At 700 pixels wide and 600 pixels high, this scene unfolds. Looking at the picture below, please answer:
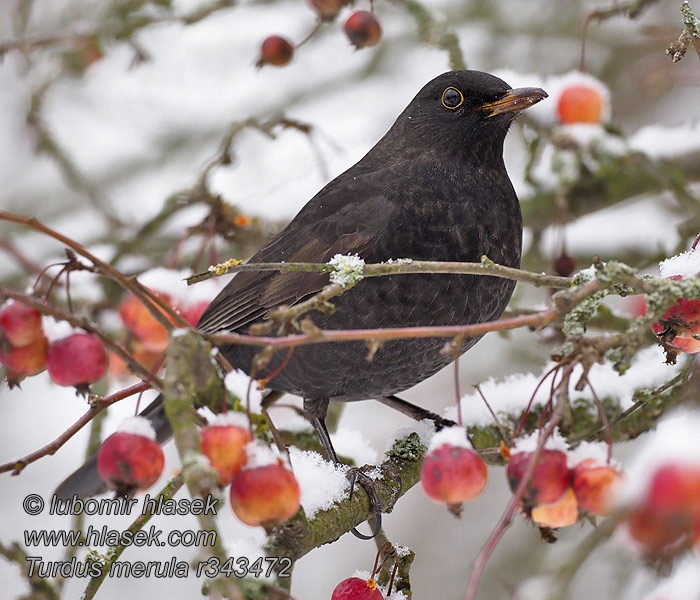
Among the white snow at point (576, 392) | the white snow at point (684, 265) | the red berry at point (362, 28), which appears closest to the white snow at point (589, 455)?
the white snow at point (684, 265)

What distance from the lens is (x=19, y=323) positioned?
195cm

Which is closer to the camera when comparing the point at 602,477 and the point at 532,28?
the point at 602,477

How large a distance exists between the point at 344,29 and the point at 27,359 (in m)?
2.03

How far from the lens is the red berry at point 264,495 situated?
5.33 ft

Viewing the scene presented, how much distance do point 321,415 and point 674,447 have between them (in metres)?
2.10

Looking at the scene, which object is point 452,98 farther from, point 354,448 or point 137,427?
point 137,427

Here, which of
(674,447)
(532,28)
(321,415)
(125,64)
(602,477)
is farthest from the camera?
(125,64)

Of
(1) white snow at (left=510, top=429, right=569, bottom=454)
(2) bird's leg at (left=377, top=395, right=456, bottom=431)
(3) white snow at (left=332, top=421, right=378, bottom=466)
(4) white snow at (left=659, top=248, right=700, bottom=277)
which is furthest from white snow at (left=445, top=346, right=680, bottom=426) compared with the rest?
(1) white snow at (left=510, top=429, right=569, bottom=454)

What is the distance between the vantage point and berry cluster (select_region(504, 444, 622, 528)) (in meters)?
1.58

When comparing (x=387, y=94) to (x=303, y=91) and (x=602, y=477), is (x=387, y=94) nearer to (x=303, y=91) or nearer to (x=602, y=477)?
(x=303, y=91)

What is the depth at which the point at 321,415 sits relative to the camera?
325 centimetres

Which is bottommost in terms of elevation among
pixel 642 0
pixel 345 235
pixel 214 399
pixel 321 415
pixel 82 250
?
pixel 214 399

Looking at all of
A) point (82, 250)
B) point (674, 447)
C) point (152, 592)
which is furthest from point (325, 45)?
point (674, 447)

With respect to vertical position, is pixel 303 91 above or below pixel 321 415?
above
